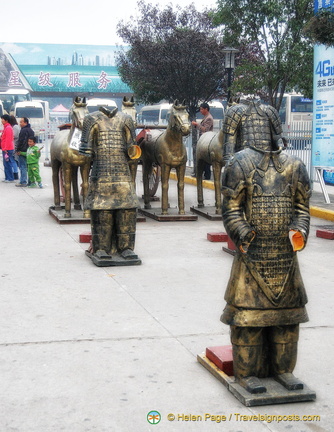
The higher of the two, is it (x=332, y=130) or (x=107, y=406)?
(x=332, y=130)

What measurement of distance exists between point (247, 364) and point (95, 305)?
2733 mm

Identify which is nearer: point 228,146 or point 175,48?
point 228,146

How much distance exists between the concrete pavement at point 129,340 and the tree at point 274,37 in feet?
24.0

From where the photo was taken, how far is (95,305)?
7.61 m

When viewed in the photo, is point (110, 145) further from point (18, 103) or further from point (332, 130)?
point (18, 103)

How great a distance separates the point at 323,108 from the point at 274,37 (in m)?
3.82

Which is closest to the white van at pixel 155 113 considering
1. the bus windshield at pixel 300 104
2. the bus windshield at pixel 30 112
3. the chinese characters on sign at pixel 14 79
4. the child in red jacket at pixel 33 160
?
the bus windshield at pixel 30 112

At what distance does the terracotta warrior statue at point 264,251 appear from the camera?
5.06 m

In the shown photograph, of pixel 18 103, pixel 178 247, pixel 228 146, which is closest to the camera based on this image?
pixel 228 146

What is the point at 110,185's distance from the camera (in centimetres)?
957

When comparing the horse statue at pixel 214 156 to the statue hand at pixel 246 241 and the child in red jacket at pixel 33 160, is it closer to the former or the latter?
the child in red jacket at pixel 33 160

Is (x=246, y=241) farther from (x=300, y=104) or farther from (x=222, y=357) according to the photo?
(x=300, y=104)

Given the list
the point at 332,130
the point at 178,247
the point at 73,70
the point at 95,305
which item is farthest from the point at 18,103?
the point at 95,305

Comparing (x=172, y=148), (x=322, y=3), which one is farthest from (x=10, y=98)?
(x=172, y=148)
